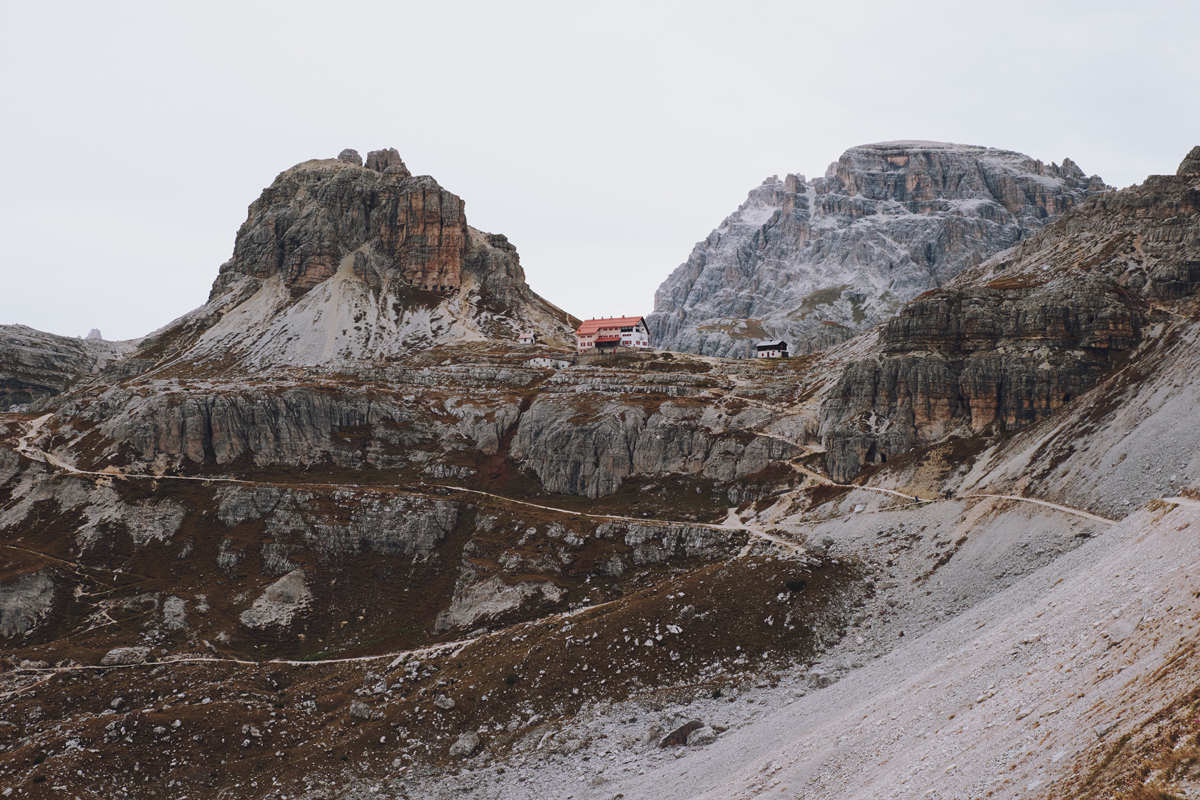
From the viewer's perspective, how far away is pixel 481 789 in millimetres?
60125

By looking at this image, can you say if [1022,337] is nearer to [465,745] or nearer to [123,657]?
[465,745]

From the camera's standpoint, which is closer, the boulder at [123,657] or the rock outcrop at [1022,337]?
the boulder at [123,657]

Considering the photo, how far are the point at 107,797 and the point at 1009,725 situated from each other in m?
74.4

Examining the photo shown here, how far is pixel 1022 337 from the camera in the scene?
111375 millimetres

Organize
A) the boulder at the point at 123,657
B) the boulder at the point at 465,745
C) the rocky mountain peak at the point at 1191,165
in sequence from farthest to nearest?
the rocky mountain peak at the point at 1191,165 < the boulder at the point at 123,657 < the boulder at the point at 465,745

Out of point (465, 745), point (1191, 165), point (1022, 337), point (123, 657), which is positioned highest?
point (1191, 165)

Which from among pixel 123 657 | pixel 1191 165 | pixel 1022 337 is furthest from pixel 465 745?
pixel 1191 165

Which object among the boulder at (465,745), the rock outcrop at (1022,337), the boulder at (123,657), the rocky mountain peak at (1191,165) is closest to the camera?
the boulder at (465,745)

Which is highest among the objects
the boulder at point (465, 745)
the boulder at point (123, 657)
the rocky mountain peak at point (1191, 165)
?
the rocky mountain peak at point (1191, 165)

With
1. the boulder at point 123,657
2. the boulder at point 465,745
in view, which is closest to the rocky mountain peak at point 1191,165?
the boulder at point 465,745

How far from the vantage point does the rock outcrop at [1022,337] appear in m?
104

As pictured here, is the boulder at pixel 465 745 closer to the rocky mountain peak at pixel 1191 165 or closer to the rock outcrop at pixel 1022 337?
the rock outcrop at pixel 1022 337

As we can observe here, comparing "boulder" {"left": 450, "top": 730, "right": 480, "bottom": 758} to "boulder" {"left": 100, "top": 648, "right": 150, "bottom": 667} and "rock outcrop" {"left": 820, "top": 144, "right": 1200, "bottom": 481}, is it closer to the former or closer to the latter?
"boulder" {"left": 100, "top": 648, "right": 150, "bottom": 667}

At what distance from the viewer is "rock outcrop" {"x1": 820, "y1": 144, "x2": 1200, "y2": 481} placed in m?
104
